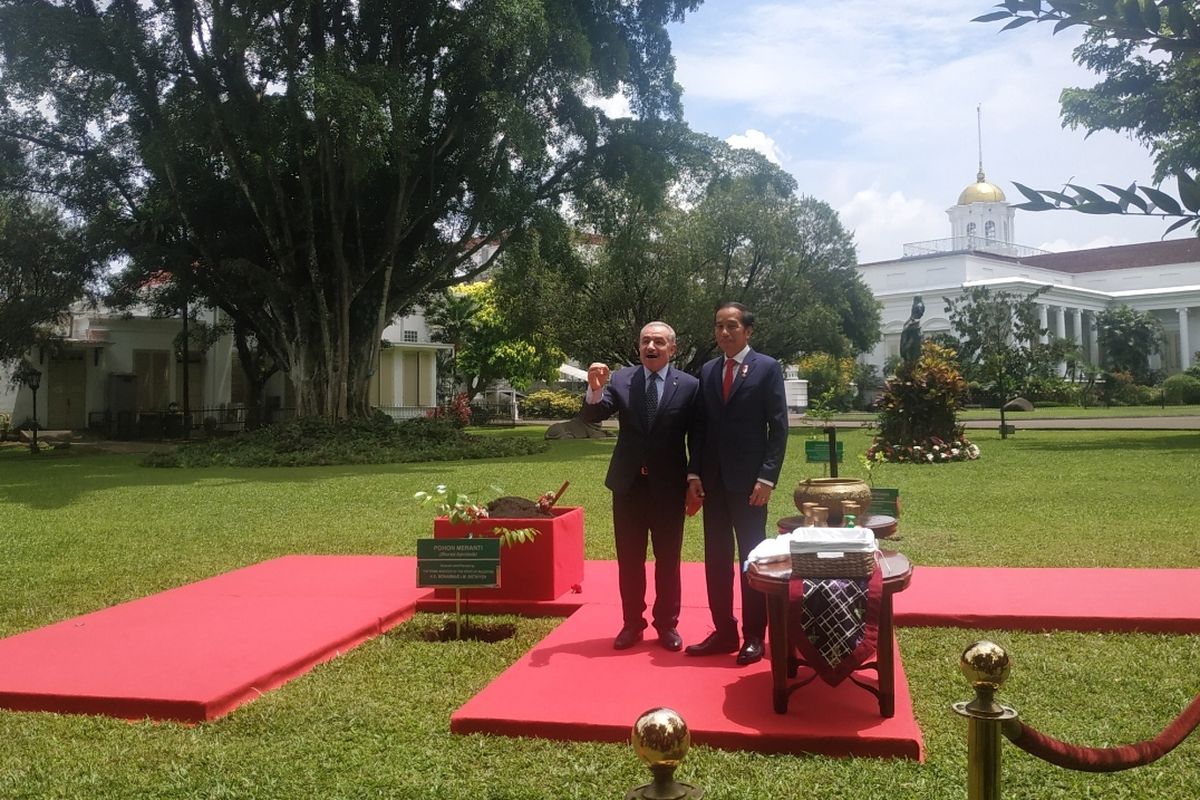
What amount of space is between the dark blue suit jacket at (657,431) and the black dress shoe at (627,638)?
75 centimetres

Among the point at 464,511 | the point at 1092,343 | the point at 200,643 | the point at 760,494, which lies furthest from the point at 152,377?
the point at 1092,343

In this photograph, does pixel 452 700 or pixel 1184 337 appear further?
pixel 1184 337

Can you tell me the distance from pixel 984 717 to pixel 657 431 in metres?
3.79

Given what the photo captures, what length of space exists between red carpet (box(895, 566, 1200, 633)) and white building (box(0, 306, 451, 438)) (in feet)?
97.7

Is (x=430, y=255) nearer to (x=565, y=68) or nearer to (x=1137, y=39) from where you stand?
(x=565, y=68)

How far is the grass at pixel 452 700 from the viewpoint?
12.6 ft

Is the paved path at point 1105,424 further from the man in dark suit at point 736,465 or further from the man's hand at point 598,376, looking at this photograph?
the man's hand at point 598,376

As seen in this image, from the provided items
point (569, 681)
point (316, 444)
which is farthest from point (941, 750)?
point (316, 444)

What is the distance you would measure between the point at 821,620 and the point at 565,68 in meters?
→ 19.7

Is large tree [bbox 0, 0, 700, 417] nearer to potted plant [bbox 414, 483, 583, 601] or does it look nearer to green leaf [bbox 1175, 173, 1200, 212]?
potted plant [bbox 414, 483, 583, 601]

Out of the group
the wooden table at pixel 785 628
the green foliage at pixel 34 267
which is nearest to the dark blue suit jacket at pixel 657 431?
the wooden table at pixel 785 628

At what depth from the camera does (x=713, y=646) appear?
5.45 metres

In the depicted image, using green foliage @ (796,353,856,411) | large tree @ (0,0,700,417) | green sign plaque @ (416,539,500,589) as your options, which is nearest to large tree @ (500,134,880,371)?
large tree @ (0,0,700,417)

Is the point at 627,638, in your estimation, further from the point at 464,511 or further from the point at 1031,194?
the point at 1031,194
